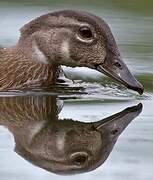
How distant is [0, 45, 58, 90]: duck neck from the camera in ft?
33.0

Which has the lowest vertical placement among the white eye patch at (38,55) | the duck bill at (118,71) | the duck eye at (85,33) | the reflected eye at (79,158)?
the white eye patch at (38,55)

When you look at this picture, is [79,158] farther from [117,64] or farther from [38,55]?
[38,55]

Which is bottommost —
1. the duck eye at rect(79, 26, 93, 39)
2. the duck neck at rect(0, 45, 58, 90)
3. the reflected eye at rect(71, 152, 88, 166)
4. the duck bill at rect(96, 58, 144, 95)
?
the duck neck at rect(0, 45, 58, 90)

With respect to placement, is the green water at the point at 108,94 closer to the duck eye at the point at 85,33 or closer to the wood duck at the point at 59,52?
the wood duck at the point at 59,52

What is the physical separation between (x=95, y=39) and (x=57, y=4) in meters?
4.21

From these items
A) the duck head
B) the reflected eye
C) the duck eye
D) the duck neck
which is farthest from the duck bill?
the reflected eye

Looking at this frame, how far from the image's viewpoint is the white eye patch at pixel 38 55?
33.5ft

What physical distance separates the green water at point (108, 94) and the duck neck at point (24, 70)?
0.23 m

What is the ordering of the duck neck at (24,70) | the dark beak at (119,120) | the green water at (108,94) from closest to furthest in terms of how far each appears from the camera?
the green water at (108,94)
the dark beak at (119,120)
the duck neck at (24,70)

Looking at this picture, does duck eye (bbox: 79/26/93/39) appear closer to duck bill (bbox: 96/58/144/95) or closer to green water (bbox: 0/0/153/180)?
duck bill (bbox: 96/58/144/95)

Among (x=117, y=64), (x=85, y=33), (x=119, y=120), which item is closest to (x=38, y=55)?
(x=85, y=33)

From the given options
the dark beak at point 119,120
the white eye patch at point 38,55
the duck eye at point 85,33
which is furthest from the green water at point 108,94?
the duck eye at point 85,33

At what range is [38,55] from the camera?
33.6 feet

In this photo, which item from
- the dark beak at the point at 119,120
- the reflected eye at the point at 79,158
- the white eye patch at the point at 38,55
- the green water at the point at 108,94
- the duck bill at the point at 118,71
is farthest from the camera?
the white eye patch at the point at 38,55
